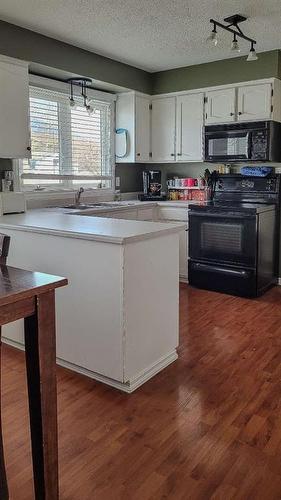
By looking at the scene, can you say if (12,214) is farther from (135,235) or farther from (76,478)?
(76,478)

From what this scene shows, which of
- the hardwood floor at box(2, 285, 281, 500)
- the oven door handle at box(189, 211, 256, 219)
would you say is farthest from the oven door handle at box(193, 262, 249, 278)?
the hardwood floor at box(2, 285, 281, 500)

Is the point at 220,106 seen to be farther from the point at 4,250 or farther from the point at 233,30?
the point at 4,250

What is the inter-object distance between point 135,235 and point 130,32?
2.24 m

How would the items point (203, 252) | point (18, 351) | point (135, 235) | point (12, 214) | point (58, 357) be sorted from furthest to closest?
point (203, 252) → point (12, 214) → point (18, 351) → point (58, 357) → point (135, 235)

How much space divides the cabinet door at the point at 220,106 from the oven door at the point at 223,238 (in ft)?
3.46

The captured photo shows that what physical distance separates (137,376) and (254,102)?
3069 millimetres

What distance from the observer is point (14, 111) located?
130 inches

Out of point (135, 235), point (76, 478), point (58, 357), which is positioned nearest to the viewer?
point (76, 478)

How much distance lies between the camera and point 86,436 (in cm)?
193

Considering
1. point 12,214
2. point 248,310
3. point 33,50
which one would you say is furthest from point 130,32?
point 248,310

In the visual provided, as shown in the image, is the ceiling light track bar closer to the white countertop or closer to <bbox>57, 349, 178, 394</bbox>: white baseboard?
the white countertop

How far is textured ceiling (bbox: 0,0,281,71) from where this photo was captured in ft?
9.85

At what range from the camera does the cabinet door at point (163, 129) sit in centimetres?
482

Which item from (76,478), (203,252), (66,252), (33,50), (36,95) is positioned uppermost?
(33,50)
